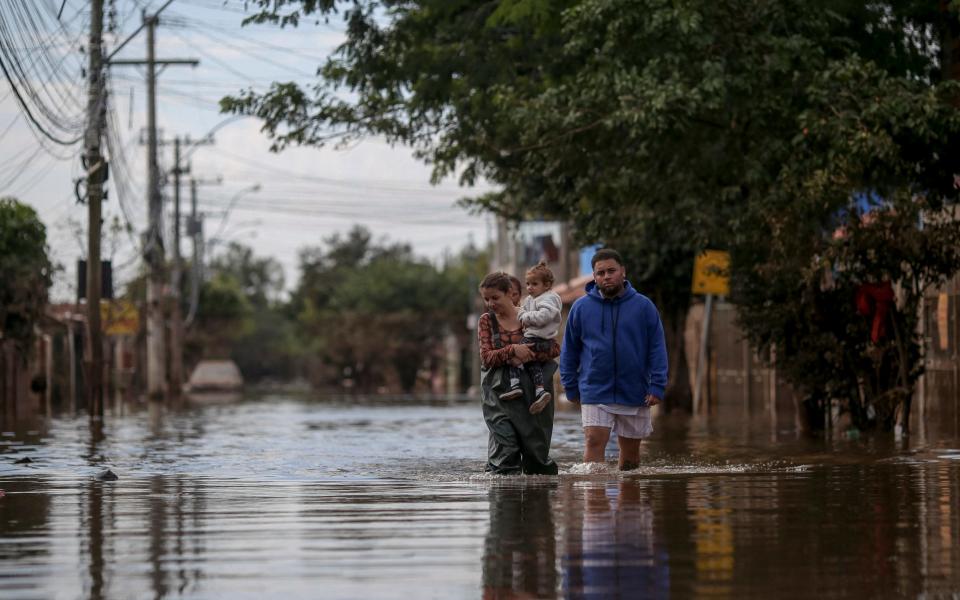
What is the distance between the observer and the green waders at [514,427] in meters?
13.2

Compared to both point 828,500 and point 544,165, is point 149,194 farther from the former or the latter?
point 828,500

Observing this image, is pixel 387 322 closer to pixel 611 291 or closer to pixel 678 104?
pixel 678 104

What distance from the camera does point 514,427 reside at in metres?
13.3

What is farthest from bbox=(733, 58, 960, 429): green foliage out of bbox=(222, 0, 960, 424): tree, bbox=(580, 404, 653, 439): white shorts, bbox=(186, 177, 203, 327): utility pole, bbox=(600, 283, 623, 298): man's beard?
bbox=(186, 177, 203, 327): utility pole

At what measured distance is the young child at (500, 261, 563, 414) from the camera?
12961 millimetres

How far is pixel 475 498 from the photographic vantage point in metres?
11.2

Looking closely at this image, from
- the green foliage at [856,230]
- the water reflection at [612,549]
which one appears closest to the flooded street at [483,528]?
the water reflection at [612,549]

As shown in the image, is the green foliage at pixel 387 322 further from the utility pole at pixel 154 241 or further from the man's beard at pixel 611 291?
the man's beard at pixel 611 291

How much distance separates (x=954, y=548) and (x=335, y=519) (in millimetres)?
3435

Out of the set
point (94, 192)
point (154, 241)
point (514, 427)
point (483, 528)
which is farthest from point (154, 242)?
point (483, 528)

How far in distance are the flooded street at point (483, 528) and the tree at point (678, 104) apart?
3874mm

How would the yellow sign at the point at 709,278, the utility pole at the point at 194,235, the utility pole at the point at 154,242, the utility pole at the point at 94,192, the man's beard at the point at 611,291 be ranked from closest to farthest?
the man's beard at the point at 611,291 < the yellow sign at the point at 709,278 < the utility pole at the point at 94,192 < the utility pole at the point at 154,242 < the utility pole at the point at 194,235

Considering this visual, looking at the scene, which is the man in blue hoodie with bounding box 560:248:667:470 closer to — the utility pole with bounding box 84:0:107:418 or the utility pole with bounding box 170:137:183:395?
the utility pole with bounding box 84:0:107:418

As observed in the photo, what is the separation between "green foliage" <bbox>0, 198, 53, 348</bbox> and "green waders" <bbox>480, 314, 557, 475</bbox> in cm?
2750
